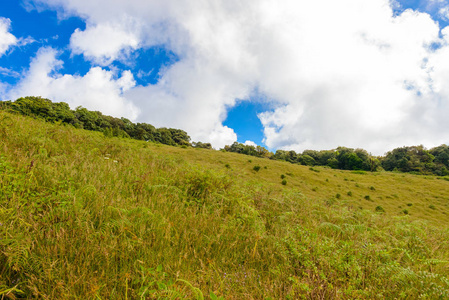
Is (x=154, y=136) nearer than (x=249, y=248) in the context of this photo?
No

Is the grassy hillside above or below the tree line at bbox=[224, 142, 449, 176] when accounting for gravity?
below

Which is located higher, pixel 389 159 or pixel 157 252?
pixel 389 159

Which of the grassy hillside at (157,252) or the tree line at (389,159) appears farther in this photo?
the tree line at (389,159)

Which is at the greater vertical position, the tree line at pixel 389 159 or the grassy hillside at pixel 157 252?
the tree line at pixel 389 159

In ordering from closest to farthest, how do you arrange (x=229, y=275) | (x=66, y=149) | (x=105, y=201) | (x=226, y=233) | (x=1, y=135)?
(x=229, y=275)
(x=105, y=201)
(x=226, y=233)
(x=1, y=135)
(x=66, y=149)

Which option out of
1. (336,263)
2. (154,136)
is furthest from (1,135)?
(154,136)

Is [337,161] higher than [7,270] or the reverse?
higher

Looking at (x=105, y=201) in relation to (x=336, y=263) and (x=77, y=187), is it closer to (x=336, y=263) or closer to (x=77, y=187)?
(x=77, y=187)

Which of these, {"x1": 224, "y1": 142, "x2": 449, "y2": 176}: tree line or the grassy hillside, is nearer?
the grassy hillside

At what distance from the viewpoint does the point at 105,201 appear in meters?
3.20

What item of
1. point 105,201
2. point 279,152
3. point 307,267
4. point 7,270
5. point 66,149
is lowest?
point 307,267

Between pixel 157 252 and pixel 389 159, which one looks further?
pixel 389 159

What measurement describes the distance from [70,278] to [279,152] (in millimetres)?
83690

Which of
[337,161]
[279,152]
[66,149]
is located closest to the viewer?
[66,149]
